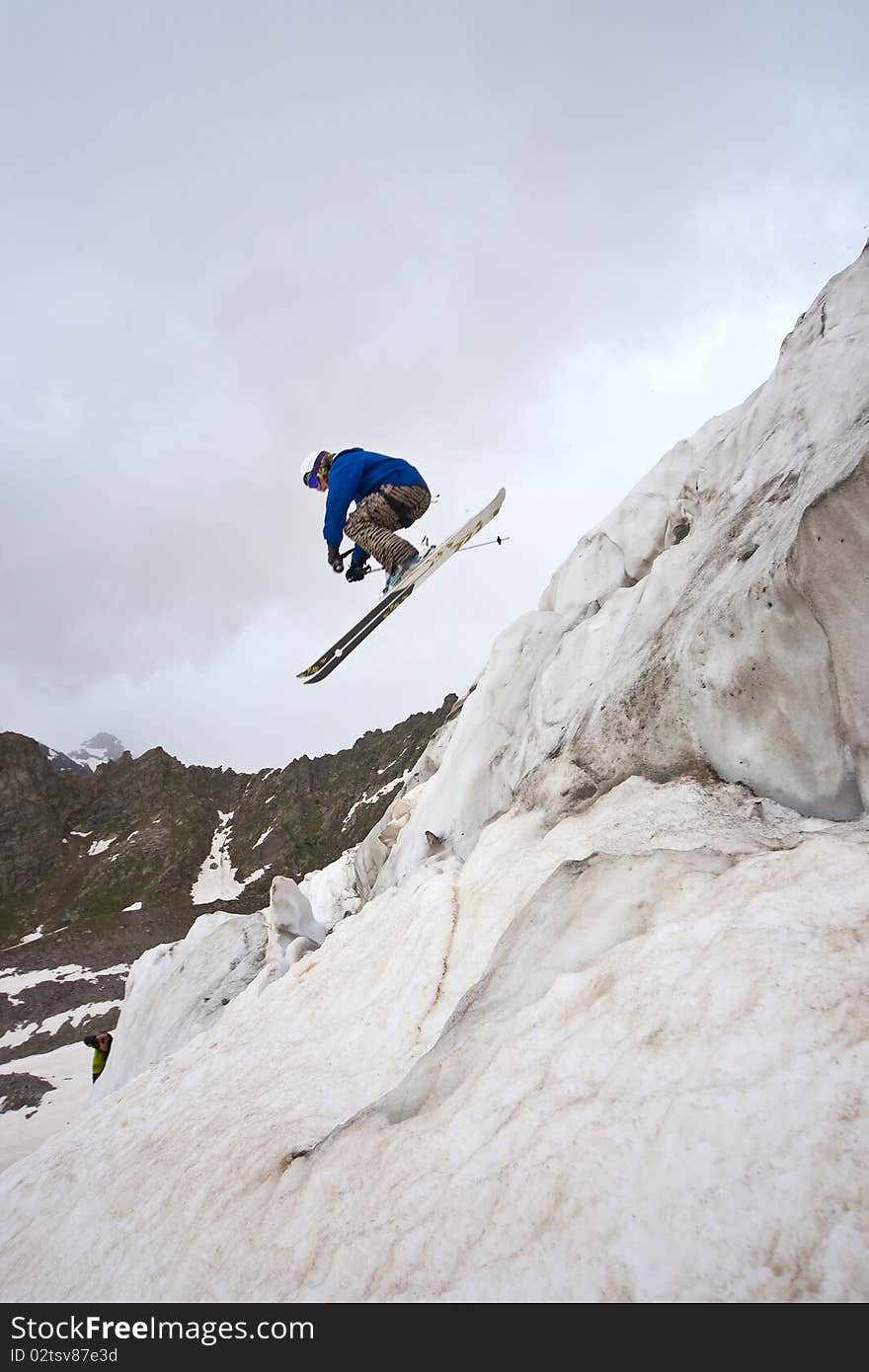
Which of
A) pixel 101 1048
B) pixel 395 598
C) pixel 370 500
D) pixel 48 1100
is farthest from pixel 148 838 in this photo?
pixel 370 500

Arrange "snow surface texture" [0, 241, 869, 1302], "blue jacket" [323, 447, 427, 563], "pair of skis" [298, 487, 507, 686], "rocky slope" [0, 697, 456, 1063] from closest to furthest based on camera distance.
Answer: "snow surface texture" [0, 241, 869, 1302] < "blue jacket" [323, 447, 427, 563] < "pair of skis" [298, 487, 507, 686] < "rocky slope" [0, 697, 456, 1063]

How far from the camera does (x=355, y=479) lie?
13398mm

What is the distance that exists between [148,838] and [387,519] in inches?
4576

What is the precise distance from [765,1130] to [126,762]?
14507cm

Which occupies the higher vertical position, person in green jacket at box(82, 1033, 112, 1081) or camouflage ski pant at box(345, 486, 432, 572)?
camouflage ski pant at box(345, 486, 432, 572)

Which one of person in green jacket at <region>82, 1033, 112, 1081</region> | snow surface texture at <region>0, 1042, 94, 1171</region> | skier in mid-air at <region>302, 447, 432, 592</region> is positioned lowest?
snow surface texture at <region>0, 1042, 94, 1171</region>

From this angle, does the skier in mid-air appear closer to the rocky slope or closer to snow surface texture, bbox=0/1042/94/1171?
snow surface texture, bbox=0/1042/94/1171

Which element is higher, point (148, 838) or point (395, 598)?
point (148, 838)

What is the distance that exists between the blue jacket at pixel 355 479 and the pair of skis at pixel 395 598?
7.04 ft

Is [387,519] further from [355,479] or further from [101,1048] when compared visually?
[101,1048]

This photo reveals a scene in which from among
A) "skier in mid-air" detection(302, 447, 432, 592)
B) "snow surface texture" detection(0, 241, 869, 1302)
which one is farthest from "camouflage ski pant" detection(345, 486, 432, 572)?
"snow surface texture" detection(0, 241, 869, 1302)

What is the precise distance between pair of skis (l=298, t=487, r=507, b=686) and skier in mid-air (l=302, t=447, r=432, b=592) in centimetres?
59

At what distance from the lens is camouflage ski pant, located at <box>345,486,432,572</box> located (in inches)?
536

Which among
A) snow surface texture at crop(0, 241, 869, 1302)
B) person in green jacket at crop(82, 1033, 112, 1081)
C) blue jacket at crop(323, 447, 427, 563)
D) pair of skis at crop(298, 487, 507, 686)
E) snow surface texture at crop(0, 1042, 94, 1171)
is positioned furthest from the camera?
snow surface texture at crop(0, 1042, 94, 1171)
